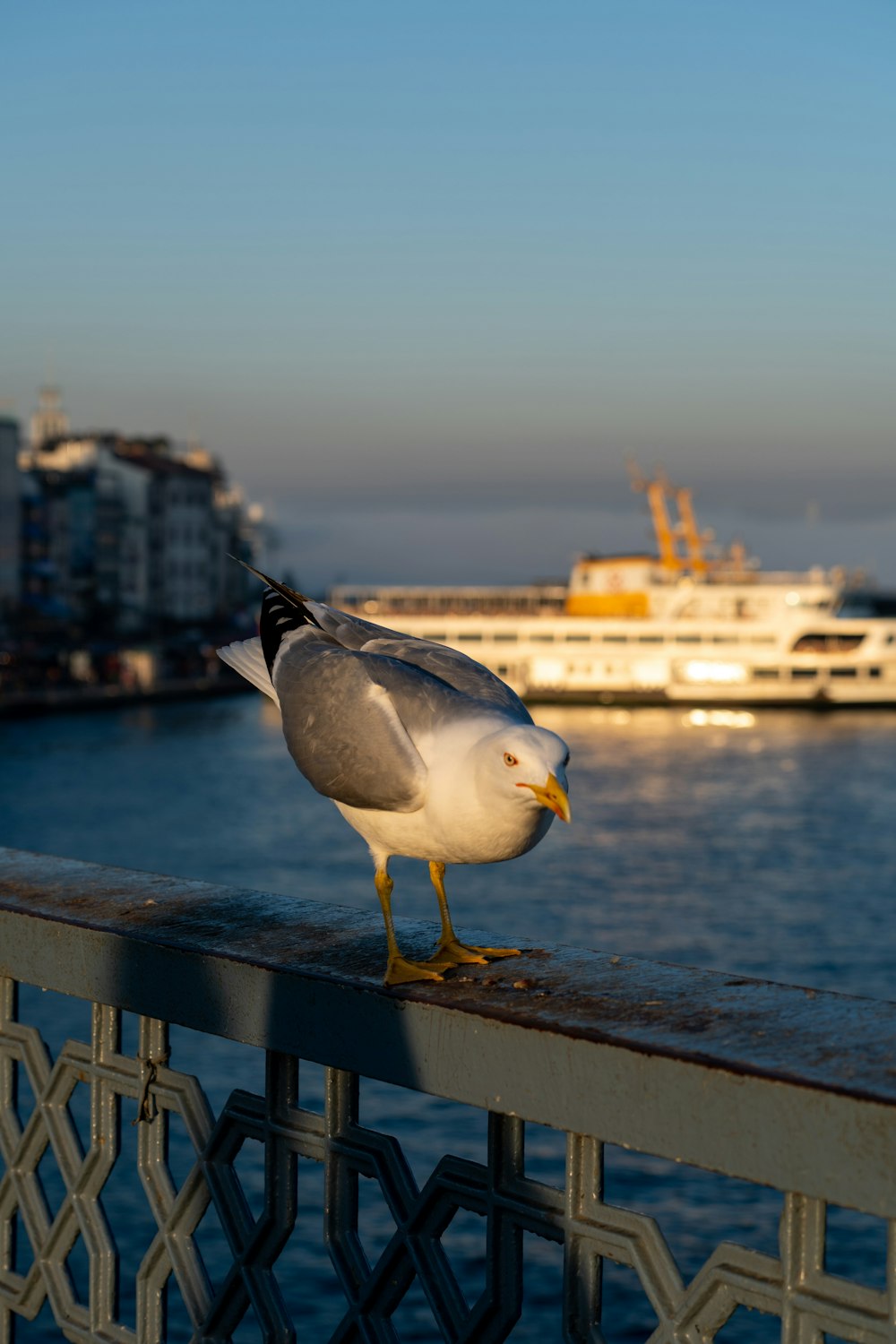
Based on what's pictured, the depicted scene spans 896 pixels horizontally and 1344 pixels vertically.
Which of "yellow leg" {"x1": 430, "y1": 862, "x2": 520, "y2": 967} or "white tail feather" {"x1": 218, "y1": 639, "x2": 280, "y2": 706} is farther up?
"white tail feather" {"x1": 218, "y1": 639, "x2": 280, "y2": 706}

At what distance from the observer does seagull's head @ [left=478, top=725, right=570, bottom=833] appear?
7.51ft

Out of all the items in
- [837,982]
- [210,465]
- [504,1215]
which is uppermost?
[210,465]

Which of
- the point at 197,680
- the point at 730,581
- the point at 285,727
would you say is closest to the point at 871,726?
the point at 730,581

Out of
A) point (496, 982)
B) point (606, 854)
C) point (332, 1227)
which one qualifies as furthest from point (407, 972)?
point (606, 854)

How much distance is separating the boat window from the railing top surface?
71.7m

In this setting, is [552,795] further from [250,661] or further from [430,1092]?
[250,661]

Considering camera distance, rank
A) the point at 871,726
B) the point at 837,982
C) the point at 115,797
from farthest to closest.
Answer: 1. the point at 871,726
2. the point at 115,797
3. the point at 837,982

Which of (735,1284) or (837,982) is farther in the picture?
(837,982)

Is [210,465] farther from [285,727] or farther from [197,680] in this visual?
[285,727]

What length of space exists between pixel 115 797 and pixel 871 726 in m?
34.7

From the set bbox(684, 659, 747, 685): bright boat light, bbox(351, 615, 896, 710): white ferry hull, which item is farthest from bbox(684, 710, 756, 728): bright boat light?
bbox(684, 659, 747, 685): bright boat light

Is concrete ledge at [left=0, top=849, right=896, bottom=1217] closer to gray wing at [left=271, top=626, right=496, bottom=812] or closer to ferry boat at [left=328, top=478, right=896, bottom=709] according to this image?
gray wing at [left=271, top=626, right=496, bottom=812]

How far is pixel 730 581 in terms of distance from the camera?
7869 cm

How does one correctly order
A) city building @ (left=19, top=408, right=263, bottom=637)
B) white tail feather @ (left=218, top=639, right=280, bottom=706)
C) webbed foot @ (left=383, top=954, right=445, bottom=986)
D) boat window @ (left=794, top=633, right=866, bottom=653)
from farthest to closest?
1. city building @ (left=19, top=408, right=263, bottom=637)
2. boat window @ (left=794, top=633, right=866, bottom=653)
3. white tail feather @ (left=218, top=639, right=280, bottom=706)
4. webbed foot @ (left=383, top=954, right=445, bottom=986)
